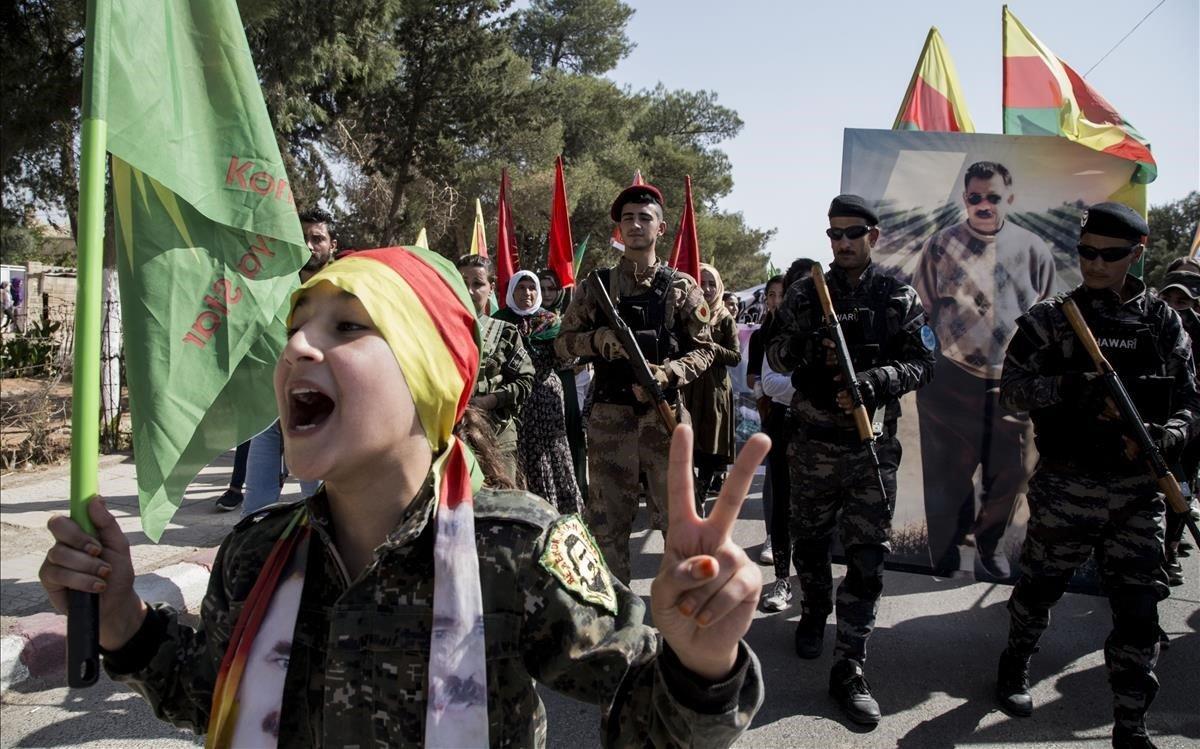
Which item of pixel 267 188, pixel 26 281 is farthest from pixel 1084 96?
pixel 26 281

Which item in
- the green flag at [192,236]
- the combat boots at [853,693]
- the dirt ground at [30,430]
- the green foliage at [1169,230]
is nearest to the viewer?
the green flag at [192,236]

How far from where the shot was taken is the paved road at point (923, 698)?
3.23m

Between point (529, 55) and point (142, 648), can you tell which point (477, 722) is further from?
point (529, 55)

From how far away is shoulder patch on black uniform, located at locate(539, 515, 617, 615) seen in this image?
1312 mm

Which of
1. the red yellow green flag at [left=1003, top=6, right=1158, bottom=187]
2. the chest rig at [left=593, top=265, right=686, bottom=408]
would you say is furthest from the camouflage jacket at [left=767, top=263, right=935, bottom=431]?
the red yellow green flag at [left=1003, top=6, right=1158, bottom=187]

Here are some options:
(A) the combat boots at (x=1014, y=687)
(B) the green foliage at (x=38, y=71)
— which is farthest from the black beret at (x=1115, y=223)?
(B) the green foliage at (x=38, y=71)

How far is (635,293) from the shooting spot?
4.38 m

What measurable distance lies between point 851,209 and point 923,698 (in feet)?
7.12

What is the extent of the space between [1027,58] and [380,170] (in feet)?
53.4

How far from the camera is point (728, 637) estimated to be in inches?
43.5

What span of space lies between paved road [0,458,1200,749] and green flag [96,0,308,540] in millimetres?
1819

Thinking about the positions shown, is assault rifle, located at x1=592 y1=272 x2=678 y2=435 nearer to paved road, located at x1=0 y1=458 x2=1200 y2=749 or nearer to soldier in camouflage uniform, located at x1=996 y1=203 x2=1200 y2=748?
paved road, located at x1=0 y1=458 x2=1200 y2=749

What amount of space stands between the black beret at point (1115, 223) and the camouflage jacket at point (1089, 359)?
22 cm

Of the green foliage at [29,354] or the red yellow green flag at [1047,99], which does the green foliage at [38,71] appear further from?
the red yellow green flag at [1047,99]
